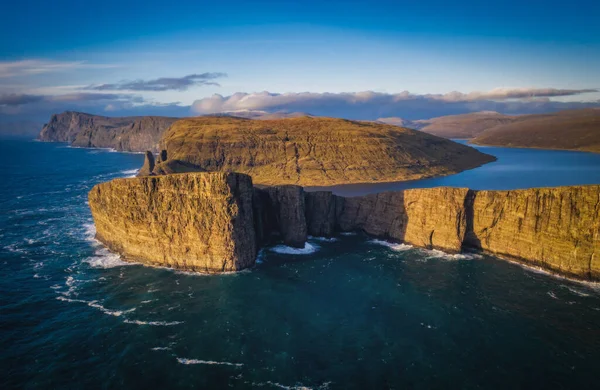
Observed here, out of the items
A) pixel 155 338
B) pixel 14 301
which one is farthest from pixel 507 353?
pixel 14 301

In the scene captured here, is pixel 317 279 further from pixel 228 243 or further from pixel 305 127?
pixel 305 127

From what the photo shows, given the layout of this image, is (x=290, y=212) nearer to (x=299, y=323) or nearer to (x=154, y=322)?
(x=299, y=323)

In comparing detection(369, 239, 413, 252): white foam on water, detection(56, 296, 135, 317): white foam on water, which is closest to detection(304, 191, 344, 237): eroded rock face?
detection(369, 239, 413, 252): white foam on water

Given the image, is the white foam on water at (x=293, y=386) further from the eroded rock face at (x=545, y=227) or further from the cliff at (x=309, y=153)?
the cliff at (x=309, y=153)

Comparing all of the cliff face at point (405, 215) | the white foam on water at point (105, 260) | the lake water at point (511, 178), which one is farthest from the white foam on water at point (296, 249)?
the lake water at point (511, 178)

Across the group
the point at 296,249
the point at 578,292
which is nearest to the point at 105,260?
the point at 296,249

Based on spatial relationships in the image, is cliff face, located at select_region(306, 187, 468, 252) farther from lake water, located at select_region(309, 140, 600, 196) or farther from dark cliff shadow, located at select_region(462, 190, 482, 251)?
lake water, located at select_region(309, 140, 600, 196)
